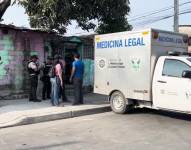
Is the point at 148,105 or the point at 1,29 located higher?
the point at 1,29

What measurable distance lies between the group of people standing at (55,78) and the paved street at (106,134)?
1733mm

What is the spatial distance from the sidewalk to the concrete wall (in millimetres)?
902

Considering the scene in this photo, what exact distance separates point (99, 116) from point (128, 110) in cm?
95

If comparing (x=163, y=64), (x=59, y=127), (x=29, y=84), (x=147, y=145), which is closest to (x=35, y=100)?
(x=29, y=84)

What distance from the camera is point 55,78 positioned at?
48.8 feet

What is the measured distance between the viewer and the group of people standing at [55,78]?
14.8m

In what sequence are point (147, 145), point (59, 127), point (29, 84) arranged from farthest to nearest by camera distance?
point (29, 84) → point (59, 127) → point (147, 145)

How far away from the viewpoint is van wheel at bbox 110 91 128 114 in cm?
1369

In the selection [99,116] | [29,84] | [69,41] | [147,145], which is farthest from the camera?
[69,41]

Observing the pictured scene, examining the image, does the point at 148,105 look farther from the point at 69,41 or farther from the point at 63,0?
the point at 69,41

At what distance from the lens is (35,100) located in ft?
51.6

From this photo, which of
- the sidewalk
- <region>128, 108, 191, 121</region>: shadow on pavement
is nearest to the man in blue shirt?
the sidewalk

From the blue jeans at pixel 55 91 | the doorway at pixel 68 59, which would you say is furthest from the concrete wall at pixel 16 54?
the blue jeans at pixel 55 91

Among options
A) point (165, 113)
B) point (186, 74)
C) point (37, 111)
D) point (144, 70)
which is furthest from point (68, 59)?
point (186, 74)
